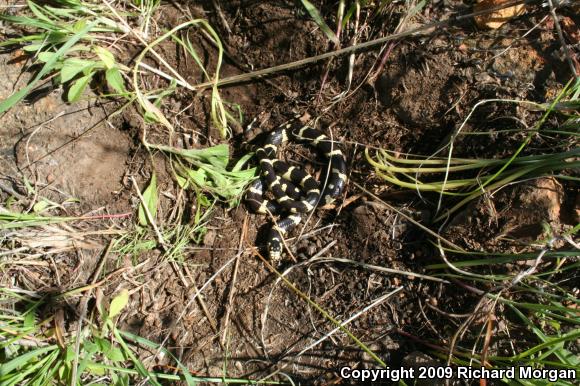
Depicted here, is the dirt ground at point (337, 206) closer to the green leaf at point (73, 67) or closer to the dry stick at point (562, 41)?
the dry stick at point (562, 41)

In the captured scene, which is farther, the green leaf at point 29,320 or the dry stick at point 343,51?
the dry stick at point 343,51

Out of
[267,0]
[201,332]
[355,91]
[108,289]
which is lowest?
[201,332]

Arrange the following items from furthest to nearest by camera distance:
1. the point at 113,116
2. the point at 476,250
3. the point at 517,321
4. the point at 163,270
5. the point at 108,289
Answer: the point at 113,116, the point at 163,270, the point at 108,289, the point at 476,250, the point at 517,321

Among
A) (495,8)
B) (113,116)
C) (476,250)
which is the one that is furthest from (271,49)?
(476,250)

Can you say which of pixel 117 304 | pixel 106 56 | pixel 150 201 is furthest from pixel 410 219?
pixel 106 56

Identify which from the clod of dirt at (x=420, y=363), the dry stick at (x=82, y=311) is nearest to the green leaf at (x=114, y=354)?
the dry stick at (x=82, y=311)

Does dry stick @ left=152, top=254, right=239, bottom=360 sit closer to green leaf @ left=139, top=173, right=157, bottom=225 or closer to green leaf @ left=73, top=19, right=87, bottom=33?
green leaf @ left=139, top=173, right=157, bottom=225

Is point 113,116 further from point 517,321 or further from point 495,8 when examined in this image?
point 517,321
